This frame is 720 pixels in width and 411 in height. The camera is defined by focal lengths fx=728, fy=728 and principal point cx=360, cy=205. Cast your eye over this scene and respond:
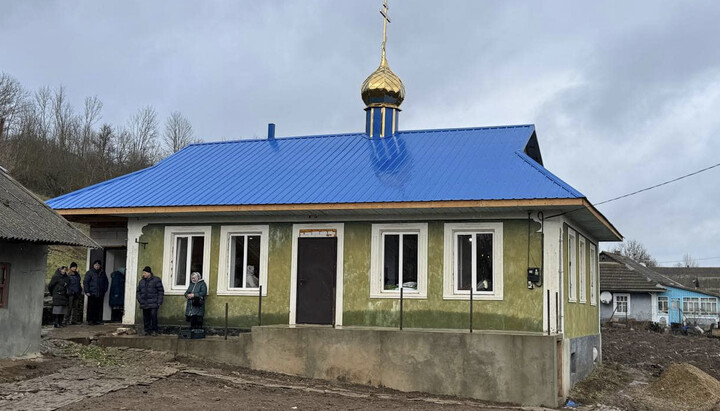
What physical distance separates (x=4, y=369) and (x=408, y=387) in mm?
6896

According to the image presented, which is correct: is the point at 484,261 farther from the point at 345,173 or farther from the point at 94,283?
the point at 94,283

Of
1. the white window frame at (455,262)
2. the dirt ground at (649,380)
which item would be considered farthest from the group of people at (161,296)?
the dirt ground at (649,380)

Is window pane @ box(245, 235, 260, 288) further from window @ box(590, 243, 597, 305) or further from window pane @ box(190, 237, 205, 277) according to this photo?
window @ box(590, 243, 597, 305)

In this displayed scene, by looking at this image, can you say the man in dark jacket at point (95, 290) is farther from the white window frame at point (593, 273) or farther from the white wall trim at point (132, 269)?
the white window frame at point (593, 273)

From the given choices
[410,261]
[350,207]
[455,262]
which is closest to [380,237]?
[410,261]

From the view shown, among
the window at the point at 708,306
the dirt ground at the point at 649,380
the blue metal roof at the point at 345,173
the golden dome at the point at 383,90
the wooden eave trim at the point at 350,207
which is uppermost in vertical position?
the golden dome at the point at 383,90

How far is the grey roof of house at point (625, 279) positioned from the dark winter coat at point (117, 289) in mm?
28809

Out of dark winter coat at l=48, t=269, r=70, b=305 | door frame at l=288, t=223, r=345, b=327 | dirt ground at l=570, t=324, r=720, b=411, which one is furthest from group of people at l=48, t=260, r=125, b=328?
dirt ground at l=570, t=324, r=720, b=411

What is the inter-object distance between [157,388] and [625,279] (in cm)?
3382

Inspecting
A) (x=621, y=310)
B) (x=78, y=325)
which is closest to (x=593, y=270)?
(x=78, y=325)

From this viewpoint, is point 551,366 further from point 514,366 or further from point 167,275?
point 167,275

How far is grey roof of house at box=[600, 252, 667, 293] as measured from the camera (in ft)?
129

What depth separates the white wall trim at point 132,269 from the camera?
16844mm

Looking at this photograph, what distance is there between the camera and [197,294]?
616 inches
